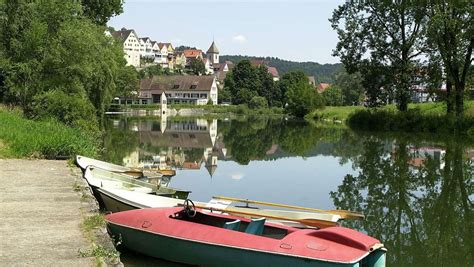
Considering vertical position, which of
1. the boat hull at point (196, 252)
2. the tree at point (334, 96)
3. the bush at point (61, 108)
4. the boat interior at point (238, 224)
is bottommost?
the boat hull at point (196, 252)

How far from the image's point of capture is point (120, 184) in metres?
12.5

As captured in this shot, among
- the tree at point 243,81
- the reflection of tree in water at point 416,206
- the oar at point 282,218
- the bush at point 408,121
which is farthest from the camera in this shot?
the tree at point 243,81

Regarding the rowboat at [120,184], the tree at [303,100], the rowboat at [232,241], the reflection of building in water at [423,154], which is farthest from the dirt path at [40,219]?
the tree at [303,100]

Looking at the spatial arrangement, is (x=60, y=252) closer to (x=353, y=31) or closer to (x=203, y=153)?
(x=203, y=153)

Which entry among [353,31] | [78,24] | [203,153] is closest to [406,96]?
[353,31]

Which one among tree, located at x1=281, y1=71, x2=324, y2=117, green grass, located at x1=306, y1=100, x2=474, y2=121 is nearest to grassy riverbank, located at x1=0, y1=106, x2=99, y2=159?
green grass, located at x1=306, y1=100, x2=474, y2=121

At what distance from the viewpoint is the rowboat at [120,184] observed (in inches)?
456

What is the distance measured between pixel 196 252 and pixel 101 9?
38.5 m

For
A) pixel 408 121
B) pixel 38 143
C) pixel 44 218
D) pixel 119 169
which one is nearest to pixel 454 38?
pixel 408 121

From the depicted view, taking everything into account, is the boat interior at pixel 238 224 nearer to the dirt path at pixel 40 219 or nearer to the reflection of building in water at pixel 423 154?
the dirt path at pixel 40 219

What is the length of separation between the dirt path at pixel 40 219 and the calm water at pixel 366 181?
4.54 ft

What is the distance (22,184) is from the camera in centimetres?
1155

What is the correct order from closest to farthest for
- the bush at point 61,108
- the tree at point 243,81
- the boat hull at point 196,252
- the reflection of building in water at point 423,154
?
the boat hull at point 196,252
the reflection of building in water at point 423,154
the bush at point 61,108
the tree at point 243,81

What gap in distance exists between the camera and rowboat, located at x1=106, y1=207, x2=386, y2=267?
711 cm
